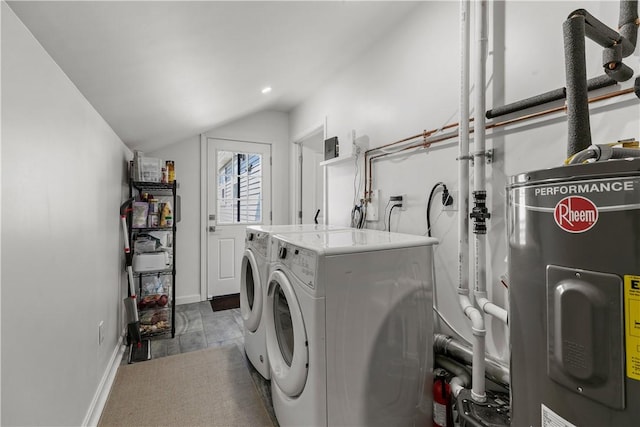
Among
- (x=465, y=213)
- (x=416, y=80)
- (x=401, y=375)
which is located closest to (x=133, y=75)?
(x=416, y=80)

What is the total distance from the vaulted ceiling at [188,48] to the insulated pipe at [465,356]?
1942 mm

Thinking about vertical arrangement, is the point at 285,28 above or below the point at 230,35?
above

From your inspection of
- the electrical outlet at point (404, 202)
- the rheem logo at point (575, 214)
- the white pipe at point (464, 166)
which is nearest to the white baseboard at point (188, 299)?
the electrical outlet at point (404, 202)

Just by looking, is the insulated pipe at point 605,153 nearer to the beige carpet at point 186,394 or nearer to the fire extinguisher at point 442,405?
the fire extinguisher at point 442,405

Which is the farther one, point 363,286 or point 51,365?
point 363,286

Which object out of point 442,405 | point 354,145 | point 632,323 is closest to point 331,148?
point 354,145

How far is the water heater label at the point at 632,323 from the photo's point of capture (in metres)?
0.45

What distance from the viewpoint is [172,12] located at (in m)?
1.12

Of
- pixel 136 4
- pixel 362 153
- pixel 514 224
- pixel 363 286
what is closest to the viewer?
pixel 514 224

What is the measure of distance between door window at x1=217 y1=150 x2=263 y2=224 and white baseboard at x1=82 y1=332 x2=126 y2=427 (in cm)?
182

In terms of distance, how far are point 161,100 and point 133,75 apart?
463 millimetres

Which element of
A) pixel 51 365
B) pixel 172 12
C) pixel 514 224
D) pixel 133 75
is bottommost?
pixel 51 365

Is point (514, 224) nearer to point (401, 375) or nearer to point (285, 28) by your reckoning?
point (401, 375)

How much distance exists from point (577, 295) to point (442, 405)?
1204mm
